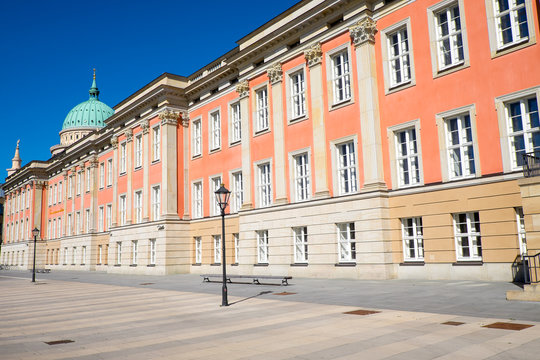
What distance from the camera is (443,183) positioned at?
69.9ft

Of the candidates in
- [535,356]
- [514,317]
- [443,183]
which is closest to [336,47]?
[443,183]

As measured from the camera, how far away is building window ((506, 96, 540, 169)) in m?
18.7

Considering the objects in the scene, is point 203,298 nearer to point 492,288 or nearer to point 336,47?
point 492,288

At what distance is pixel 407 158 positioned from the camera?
23422 millimetres

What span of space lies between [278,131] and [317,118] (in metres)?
3.48

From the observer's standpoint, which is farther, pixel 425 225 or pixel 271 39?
pixel 271 39

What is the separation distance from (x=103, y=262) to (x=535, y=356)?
50544mm

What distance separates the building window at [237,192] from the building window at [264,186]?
2743 mm

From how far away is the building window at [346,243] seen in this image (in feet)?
81.6

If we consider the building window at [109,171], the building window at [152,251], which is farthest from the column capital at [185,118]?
the building window at [109,171]

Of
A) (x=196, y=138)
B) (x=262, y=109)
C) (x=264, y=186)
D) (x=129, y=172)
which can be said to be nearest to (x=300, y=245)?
(x=264, y=186)

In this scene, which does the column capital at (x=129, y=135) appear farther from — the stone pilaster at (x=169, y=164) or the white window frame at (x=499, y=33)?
the white window frame at (x=499, y=33)

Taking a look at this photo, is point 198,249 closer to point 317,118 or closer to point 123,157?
point 123,157

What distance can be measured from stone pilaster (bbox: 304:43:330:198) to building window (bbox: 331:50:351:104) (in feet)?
2.71
